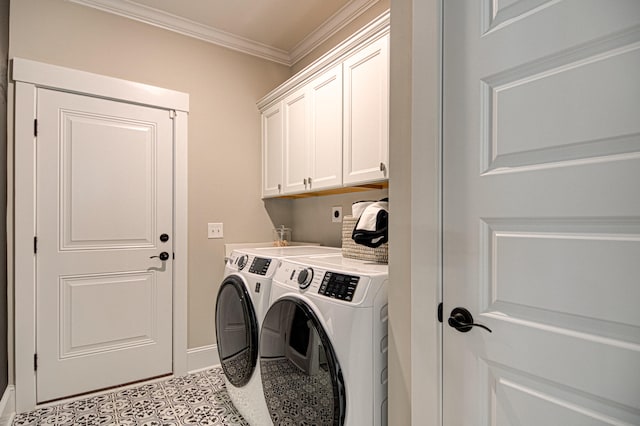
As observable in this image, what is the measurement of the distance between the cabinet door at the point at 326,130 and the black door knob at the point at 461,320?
1282mm

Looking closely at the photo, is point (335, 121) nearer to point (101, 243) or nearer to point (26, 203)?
point (101, 243)

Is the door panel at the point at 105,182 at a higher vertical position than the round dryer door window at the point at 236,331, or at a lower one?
higher

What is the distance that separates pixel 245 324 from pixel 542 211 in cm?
147

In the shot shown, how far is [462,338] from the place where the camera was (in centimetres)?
106

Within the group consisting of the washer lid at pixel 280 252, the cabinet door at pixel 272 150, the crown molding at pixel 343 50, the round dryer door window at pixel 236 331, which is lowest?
the round dryer door window at pixel 236 331

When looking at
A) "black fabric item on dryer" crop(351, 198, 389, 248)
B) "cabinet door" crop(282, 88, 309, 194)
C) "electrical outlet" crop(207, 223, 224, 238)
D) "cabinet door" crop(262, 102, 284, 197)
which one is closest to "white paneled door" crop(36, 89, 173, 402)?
"electrical outlet" crop(207, 223, 224, 238)

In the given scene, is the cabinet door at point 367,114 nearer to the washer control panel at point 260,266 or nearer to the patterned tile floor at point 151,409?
the washer control panel at point 260,266

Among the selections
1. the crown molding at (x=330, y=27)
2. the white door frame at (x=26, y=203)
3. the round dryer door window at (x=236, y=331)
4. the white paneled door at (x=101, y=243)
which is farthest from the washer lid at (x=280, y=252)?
the crown molding at (x=330, y=27)

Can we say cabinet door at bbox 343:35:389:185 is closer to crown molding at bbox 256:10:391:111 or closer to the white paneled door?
crown molding at bbox 256:10:391:111

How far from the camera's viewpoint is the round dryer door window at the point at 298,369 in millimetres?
1285

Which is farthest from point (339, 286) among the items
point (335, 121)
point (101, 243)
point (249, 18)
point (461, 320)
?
point (249, 18)

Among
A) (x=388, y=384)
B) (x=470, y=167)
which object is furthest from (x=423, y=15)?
(x=388, y=384)

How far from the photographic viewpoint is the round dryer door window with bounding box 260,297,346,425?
4.22 ft

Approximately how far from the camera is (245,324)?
185 centimetres
